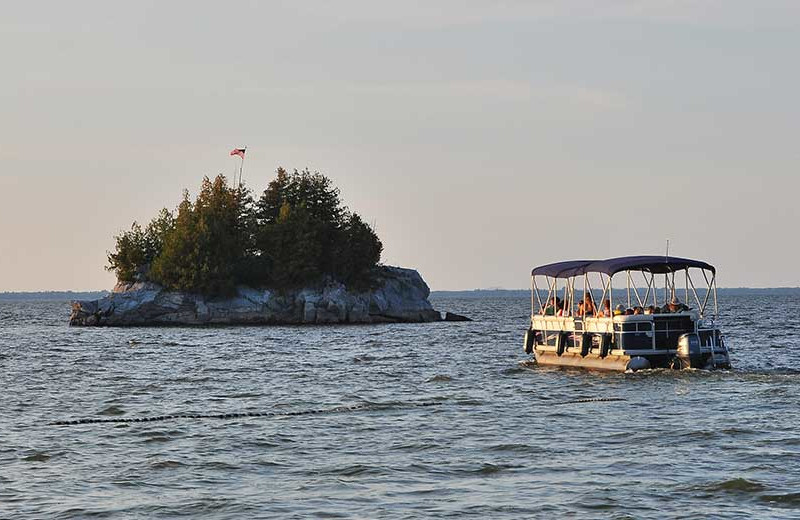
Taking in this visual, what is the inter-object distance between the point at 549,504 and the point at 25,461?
37.5 feet

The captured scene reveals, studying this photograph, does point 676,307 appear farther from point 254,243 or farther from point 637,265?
point 254,243

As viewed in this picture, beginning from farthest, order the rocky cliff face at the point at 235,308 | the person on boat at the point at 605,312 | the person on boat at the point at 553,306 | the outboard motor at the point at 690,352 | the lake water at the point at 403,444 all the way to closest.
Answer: the rocky cliff face at the point at 235,308, the person on boat at the point at 553,306, the person on boat at the point at 605,312, the outboard motor at the point at 690,352, the lake water at the point at 403,444

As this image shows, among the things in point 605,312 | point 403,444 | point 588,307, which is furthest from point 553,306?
point 403,444

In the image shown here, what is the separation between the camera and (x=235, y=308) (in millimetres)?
122938

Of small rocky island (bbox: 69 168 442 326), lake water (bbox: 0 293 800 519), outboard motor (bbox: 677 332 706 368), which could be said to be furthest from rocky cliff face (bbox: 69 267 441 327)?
outboard motor (bbox: 677 332 706 368)

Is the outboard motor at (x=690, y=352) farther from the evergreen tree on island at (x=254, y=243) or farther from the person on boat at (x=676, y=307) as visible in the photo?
the evergreen tree on island at (x=254, y=243)

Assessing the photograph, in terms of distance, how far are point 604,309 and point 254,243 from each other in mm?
81393

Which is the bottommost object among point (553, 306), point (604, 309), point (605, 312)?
point (605, 312)

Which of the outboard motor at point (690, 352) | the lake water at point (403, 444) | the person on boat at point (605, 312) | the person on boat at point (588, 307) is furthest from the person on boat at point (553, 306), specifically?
the outboard motor at point (690, 352)

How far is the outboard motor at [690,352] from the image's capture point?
46.0 m

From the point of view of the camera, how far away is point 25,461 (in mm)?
25766

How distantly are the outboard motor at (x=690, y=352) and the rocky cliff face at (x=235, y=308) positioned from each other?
78.2 meters

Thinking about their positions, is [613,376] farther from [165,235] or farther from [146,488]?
[165,235]

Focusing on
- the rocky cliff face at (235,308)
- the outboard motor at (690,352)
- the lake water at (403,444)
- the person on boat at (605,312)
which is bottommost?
the lake water at (403,444)
